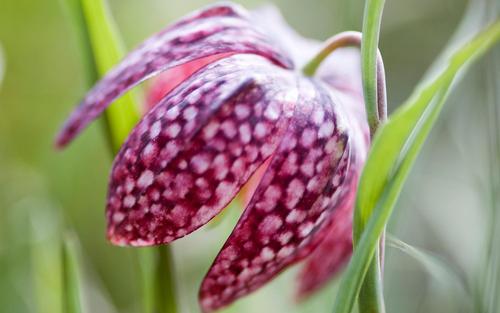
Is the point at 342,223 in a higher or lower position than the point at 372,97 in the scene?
lower

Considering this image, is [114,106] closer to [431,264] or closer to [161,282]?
[161,282]

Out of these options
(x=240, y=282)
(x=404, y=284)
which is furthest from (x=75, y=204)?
(x=240, y=282)

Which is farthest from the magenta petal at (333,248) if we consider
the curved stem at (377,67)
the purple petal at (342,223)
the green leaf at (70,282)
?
the green leaf at (70,282)

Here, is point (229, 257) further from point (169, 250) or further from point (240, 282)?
point (169, 250)

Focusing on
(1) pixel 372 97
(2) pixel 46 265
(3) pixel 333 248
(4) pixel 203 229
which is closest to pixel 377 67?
(1) pixel 372 97

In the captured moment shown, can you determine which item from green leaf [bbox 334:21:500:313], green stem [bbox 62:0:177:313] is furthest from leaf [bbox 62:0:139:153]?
green leaf [bbox 334:21:500:313]

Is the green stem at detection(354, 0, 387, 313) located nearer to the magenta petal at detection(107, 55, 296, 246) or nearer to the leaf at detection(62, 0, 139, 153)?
the magenta petal at detection(107, 55, 296, 246)
